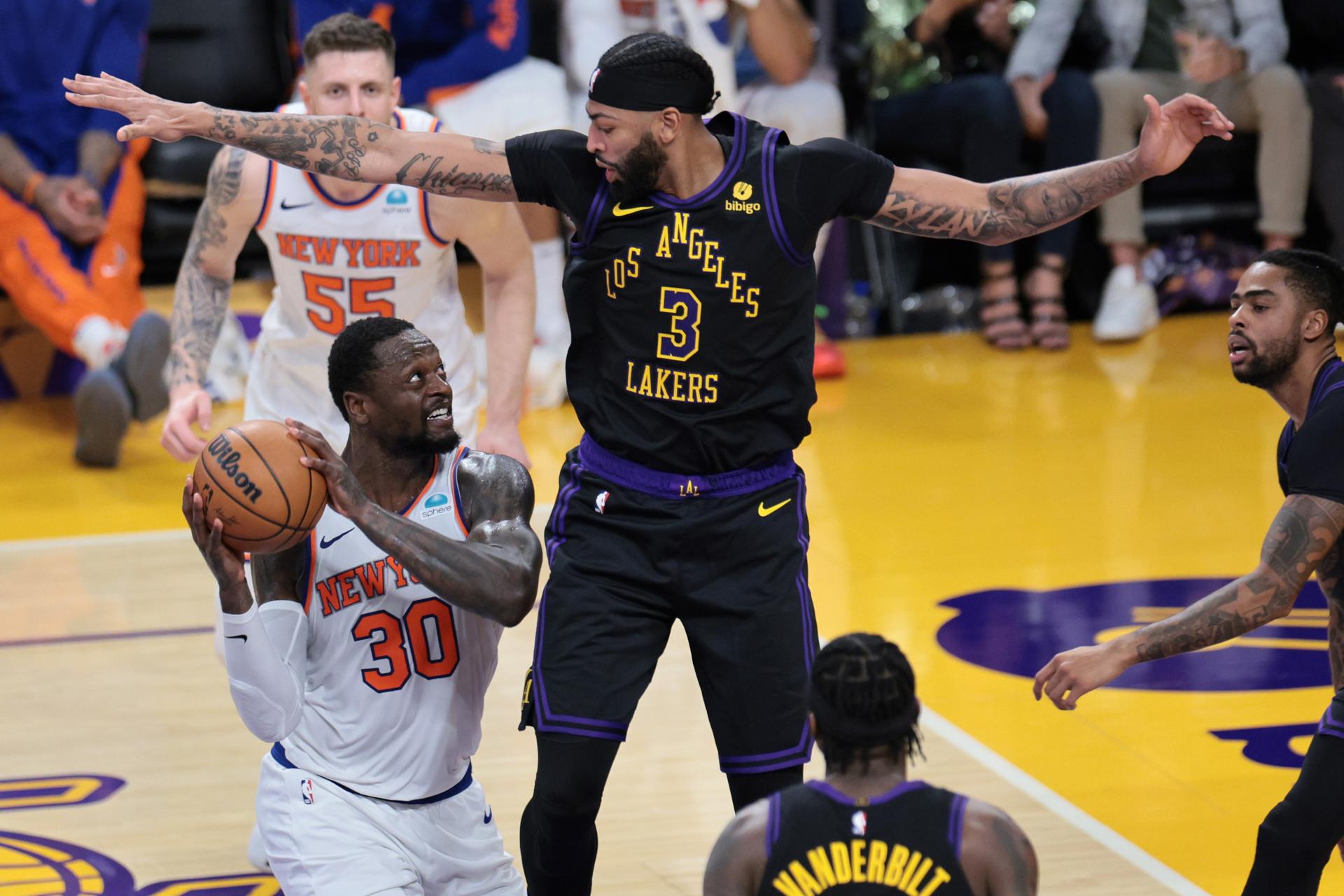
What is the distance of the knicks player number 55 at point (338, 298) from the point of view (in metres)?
5.57

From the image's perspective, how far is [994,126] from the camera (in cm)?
1104

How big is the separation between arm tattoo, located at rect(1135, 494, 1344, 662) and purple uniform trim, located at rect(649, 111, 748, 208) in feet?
4.18

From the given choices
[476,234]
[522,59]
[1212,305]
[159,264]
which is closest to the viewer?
[476,234]

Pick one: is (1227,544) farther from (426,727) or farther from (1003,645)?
(426,727)

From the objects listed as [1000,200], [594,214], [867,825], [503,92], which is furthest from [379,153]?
[503,92]

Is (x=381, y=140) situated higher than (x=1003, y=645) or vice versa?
(x=381, y=140)

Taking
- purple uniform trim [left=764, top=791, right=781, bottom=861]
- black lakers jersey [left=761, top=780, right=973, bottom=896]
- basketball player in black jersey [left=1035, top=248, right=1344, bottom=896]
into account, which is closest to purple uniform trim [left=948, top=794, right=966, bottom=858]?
black lakers jersey [left=761, top=780, right=973, bottom=896]

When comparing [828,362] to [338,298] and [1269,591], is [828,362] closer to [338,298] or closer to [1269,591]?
[338,298]

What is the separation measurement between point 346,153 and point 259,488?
3.10 feet

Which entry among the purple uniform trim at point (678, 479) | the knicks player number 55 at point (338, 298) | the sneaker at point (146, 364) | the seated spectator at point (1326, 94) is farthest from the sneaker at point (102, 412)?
the seated spectator at point (1326, 94)

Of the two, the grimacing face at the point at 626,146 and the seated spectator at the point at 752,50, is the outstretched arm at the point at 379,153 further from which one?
the seated spectator at the point at 752,50

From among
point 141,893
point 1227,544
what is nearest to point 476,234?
point 141,893

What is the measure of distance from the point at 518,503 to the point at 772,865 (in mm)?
1380

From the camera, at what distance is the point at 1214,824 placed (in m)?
5.14
